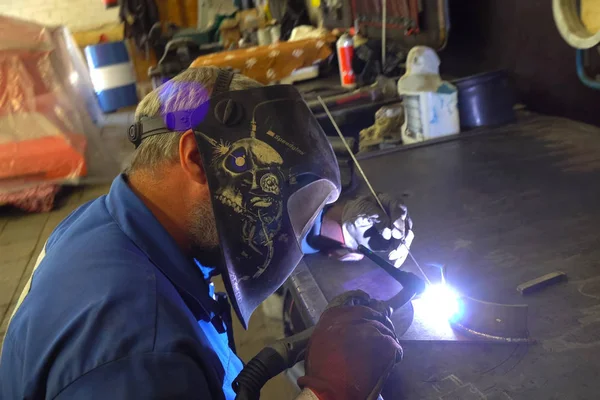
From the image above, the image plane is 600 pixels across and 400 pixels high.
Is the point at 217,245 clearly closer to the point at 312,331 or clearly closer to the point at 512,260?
the point at 312,331

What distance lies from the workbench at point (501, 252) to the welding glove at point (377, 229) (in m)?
0.05

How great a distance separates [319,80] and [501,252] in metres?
2.80

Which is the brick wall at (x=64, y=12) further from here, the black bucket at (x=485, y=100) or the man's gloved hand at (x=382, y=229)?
the man's gloved hand at (x=382, y=229)

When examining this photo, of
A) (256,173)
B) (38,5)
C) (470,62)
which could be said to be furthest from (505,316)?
(38,5)

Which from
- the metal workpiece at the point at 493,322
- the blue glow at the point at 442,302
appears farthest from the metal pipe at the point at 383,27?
the metal workpiece at the point at 493,322

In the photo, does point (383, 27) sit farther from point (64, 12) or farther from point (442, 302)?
point (64, 12)

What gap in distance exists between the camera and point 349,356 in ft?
2.80

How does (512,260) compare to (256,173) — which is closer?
(256,173)

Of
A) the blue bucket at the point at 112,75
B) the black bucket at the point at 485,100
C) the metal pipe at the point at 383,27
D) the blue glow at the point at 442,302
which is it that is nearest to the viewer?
the blue glow at the point at 442,302

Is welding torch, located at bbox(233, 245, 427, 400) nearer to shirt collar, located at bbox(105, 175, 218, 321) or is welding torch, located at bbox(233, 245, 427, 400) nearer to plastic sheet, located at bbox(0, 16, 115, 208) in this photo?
shirt collar, located at bbox(105, 175, 218, 321)

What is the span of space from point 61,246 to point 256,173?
345 mm

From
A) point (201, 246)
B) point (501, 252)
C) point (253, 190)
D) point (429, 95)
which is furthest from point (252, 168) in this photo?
point (429, 95)

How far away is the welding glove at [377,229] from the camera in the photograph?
54.4 inches

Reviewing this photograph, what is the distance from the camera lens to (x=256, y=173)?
904 millimetres
